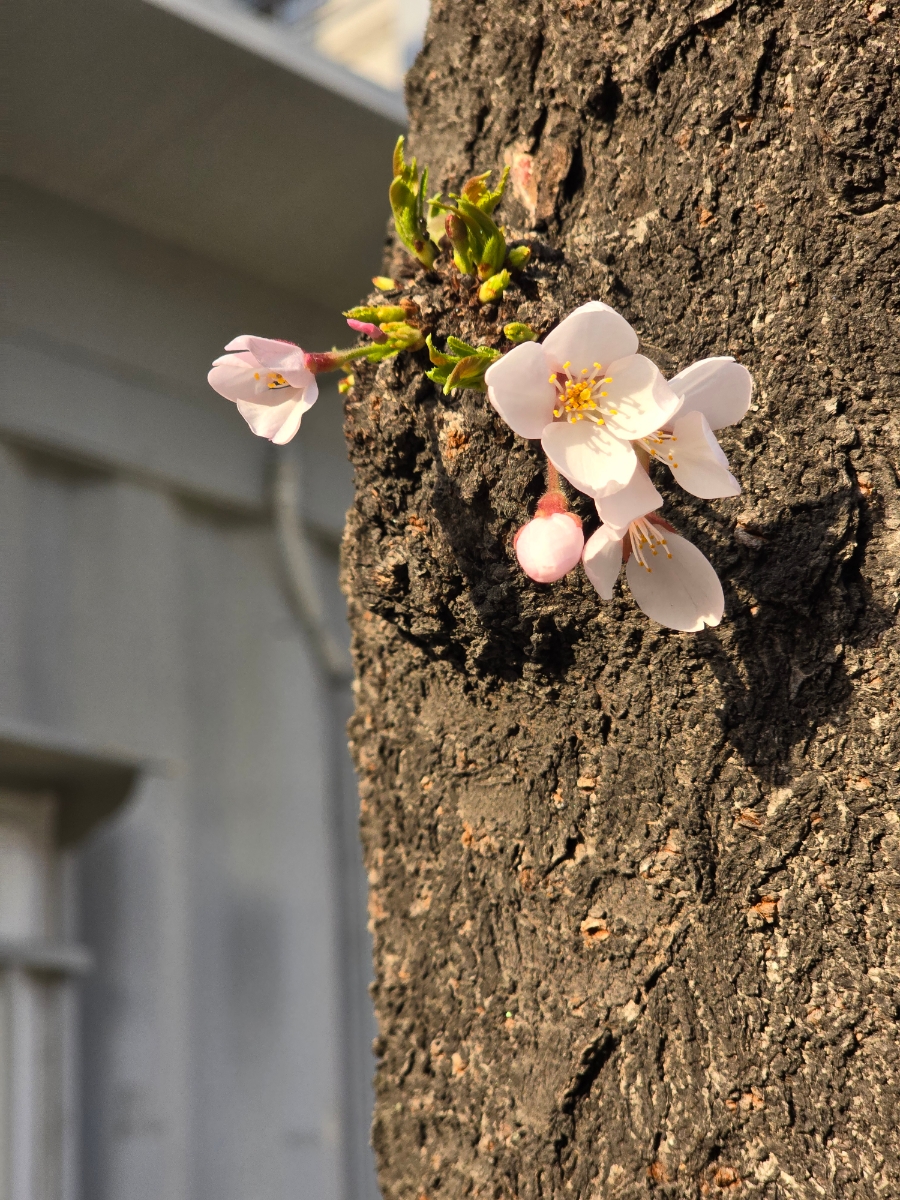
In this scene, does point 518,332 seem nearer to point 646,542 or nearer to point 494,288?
point 494,288

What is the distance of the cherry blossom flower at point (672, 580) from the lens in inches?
26.4

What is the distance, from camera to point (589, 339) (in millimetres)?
648

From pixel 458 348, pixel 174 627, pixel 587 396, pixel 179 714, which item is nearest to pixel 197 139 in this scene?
pixel 174 627

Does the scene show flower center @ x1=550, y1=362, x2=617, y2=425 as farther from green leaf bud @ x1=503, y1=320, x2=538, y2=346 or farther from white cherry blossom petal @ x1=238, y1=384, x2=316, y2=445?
white cherry blossom petal @ x1=238, y1=384, x2=316, y2=445

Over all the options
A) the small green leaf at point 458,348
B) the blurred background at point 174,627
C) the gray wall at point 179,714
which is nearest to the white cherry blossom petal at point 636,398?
the small green leaf at point 458,348

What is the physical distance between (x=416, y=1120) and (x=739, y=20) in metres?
0.84

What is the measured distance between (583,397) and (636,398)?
0.10 ft

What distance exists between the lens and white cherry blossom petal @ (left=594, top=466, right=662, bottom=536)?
2.07 feet

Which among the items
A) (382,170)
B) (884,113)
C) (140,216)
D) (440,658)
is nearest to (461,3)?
(884,113)

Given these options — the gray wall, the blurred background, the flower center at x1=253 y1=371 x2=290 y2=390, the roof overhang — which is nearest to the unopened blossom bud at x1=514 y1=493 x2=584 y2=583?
the flower center at x1=253 y1=371 x2=290 y2=390

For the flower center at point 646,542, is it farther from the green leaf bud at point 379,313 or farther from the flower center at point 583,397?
the green leaf bud at point 379,313

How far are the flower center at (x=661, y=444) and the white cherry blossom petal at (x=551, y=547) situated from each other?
2.5 inches

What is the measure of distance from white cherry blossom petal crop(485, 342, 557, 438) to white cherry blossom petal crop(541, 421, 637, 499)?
0.03 metres

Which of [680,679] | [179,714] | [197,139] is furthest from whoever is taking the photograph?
[179,714]
